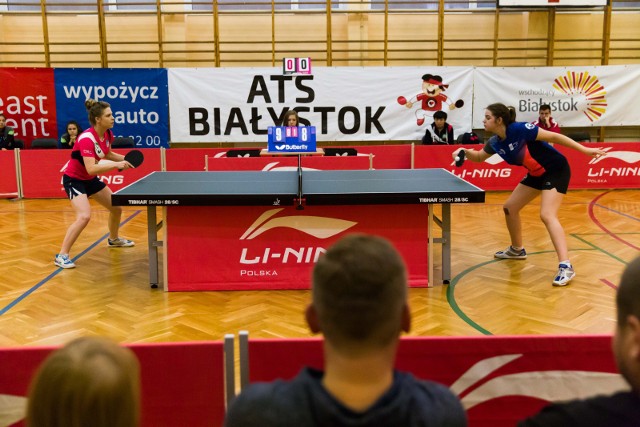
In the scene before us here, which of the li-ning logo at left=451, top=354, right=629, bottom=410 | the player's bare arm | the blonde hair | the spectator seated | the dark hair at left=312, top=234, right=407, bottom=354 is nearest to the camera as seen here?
the blonde hair

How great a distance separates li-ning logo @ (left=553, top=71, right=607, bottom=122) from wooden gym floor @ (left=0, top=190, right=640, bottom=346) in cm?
511

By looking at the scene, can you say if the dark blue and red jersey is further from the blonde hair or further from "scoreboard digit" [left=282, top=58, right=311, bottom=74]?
the blonde hair

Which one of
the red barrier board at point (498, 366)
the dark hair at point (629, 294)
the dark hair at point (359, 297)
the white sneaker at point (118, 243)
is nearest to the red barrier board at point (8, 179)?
the white sneaker at point (118, 243)

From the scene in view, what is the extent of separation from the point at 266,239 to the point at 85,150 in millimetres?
1873

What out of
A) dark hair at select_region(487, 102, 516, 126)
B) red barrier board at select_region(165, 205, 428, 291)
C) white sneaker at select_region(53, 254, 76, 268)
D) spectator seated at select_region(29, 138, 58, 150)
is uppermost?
dark hair at select_region(487, 102, 516, 126)

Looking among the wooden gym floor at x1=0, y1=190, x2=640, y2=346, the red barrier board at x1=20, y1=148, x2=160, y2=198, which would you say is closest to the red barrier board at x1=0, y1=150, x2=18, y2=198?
the red barrier board at x1=20, y1=148, x2=160, y2=198

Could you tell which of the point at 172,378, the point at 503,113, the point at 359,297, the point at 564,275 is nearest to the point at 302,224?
the point at 503,113

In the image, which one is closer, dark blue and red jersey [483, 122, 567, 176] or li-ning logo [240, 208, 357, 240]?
li-ning logo [240, 208, 357, 240]

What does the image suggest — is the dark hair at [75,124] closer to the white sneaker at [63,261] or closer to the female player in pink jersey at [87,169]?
the female player in pink jersey at [87,169]

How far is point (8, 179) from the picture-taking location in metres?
9.20

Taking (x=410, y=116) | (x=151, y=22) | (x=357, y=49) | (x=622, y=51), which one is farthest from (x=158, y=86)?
(x=622, y=51)

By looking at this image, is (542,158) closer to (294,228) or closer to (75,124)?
(294,228)

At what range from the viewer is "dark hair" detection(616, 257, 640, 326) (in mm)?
1015

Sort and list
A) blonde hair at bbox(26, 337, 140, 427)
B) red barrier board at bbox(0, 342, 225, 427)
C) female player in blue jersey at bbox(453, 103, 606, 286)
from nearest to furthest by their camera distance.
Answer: blonde hair at bbox(26, 337, 140, 427)
red barrier board at bbox(0, 342, 225, 427)
female player in blue jersey at bbox(453, 103, 606, 286)
